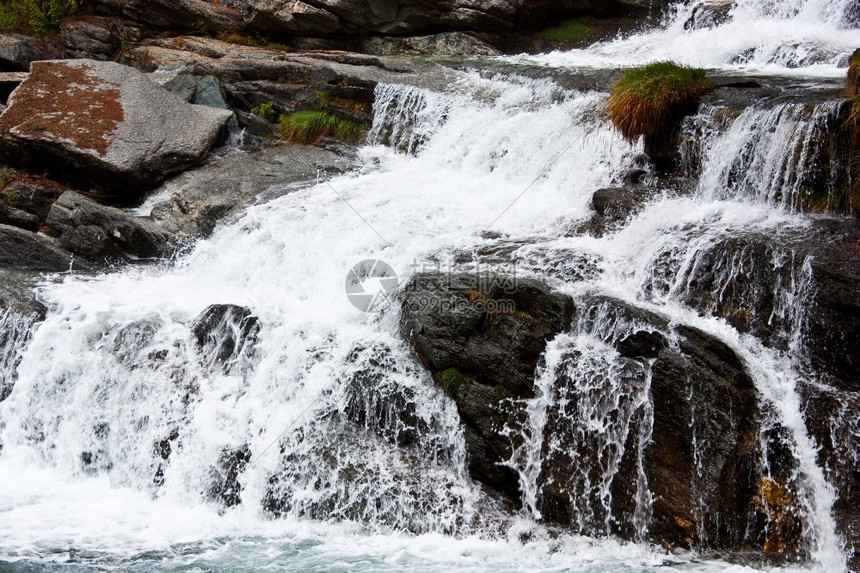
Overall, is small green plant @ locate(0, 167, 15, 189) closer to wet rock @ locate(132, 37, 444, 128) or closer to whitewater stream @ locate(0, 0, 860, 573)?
whitewater stream @ locate(0, 0, 860, 573)

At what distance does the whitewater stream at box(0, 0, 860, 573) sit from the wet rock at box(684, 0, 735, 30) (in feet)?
10.9

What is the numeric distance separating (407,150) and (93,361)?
6.45 m

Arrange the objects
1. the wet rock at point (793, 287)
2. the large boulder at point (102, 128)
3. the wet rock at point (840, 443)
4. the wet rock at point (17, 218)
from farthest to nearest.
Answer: the large boulder at point (102, 128) → the wet rock at point (17, 218) → the wet rock at point (793, 287) → the wet rock at point (840, 443)

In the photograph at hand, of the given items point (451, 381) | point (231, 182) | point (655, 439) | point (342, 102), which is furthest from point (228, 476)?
point (342, 102)

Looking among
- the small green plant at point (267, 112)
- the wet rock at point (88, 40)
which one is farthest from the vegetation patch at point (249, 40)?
the small green plant at point (267, 112)

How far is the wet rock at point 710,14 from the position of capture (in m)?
13.6

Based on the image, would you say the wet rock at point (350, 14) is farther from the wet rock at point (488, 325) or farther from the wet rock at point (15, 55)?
the wet rock at point (488, 325)

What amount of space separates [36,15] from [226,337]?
41.3ft

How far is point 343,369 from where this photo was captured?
23.3 ft

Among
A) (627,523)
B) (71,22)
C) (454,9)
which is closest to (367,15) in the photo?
(454,9)

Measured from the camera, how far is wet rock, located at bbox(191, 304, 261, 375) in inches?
292

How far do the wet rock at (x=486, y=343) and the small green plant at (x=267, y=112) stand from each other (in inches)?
280

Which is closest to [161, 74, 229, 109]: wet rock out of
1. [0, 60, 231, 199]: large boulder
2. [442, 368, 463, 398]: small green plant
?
[0, 60, 231, 199]: large boulder

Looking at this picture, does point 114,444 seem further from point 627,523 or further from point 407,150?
point 407,150
